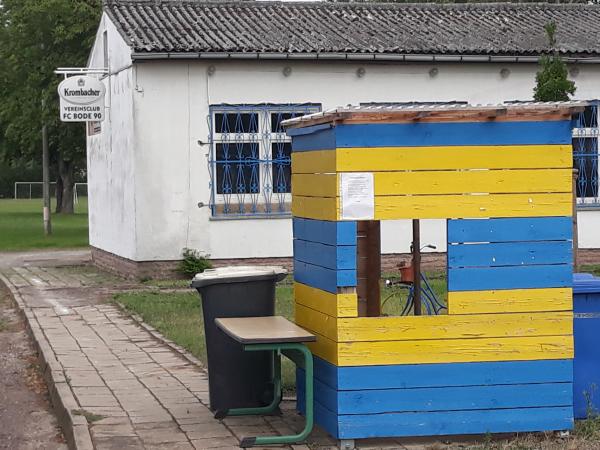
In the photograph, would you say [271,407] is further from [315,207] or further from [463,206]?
[463,206]

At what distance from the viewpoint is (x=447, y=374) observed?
296 inches

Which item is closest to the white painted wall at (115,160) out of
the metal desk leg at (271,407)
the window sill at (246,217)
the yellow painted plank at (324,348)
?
the window sill at (246,217)

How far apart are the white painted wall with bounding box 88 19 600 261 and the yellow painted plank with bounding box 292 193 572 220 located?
41.6 ft

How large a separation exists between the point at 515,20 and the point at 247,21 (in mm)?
5636

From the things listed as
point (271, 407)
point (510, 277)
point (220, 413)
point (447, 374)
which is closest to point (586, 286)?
point (510, 277)

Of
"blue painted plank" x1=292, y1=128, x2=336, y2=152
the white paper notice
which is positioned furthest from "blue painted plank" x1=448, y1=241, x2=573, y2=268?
"blue painted plank" x1=292, y1=128, x2=336, y2=152

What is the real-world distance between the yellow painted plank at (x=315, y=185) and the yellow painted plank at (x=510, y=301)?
3.33ft

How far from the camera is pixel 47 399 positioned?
10.5 m

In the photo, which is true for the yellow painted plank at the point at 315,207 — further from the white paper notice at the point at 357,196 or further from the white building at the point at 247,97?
the white building at the point at 247,97

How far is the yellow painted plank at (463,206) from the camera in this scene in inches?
294

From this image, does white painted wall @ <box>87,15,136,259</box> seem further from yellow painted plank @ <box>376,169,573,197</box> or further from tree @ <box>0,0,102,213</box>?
yellow painted plank @ <box>376,169,573,197</box>

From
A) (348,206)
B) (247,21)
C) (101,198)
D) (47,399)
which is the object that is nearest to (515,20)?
(247,21)

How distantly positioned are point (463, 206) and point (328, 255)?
3.03 feet

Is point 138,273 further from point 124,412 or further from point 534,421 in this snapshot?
point 534,421
